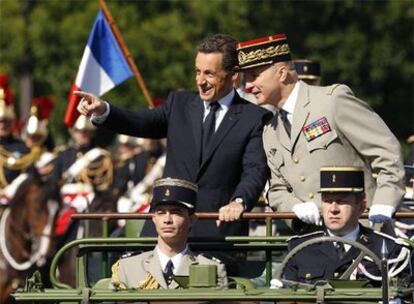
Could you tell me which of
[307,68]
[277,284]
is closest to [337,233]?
[277,284]

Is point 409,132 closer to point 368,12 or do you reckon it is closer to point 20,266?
point 368,12

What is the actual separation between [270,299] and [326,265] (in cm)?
78

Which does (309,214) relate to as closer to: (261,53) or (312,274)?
(312,274)

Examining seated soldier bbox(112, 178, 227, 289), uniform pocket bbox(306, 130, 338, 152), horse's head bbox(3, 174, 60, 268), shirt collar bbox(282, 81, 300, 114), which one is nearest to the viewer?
seated soldier bbox(112, 178, 227, 289)

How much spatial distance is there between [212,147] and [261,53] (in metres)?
0.94

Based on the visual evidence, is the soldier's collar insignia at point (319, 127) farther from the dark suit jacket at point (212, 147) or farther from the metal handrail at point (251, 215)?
the dark suit jacket at point (212, 147)

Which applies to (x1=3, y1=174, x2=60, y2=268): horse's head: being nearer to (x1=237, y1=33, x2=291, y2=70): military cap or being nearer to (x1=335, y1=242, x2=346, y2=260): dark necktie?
(x1=237, y1=33, x2=291, y2=70): military cap

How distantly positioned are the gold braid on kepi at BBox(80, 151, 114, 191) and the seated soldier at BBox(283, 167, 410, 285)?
40.9ft

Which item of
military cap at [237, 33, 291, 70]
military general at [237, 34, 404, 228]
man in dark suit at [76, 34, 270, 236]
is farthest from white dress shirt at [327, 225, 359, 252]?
man in dark suit at [76, 34, 270, 236]

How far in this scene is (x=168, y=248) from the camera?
1121 cm

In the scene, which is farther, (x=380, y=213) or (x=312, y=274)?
(x=380, y=213)

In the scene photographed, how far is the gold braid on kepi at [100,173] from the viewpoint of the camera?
23.4 m

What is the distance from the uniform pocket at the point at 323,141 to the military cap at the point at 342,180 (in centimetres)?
87

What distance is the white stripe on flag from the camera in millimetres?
15633
